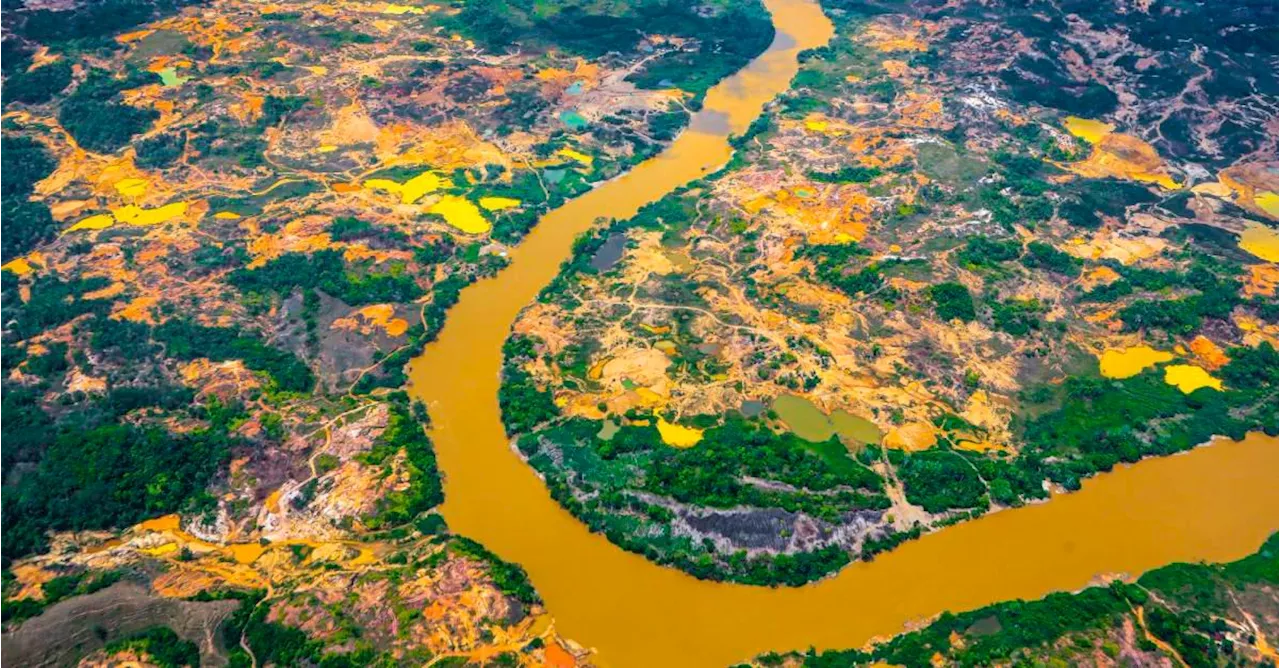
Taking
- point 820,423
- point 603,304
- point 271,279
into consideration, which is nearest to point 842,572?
point 820,423

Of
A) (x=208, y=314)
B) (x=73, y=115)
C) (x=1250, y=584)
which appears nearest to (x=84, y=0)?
(x=73, y=115)

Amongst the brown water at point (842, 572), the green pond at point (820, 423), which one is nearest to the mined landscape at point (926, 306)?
the green pond at point (820, 423)

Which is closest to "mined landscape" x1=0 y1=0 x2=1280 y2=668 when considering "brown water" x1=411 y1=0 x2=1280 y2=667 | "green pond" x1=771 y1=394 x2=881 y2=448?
"green pond" x1=771 y1=394 x2=881 y2=448

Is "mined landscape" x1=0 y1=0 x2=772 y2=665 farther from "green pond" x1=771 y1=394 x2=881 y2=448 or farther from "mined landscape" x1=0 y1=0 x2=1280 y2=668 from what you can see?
"green pond" x1=771 y1=394 x2=881 y2=448

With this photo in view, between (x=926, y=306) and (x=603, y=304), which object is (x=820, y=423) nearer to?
(x=926, y=306)

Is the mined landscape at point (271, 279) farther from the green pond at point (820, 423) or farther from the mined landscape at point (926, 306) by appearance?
the green pond at point (820, 423)
